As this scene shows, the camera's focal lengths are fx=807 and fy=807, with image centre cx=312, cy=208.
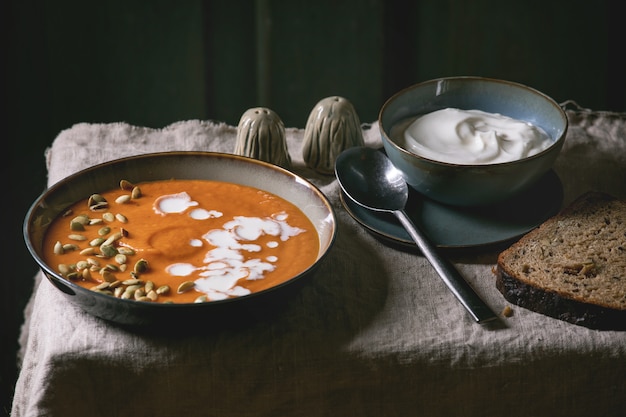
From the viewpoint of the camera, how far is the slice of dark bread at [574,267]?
122 cm

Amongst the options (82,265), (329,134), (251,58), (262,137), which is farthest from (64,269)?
(251,58)

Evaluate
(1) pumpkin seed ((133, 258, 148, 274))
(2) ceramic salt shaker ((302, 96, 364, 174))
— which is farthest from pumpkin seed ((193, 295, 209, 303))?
(2) ceramic salt shaker ((302, 96, 364, 174))

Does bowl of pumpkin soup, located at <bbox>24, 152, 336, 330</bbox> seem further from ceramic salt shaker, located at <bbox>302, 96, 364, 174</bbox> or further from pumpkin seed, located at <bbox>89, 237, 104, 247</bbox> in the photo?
ceramic salt shaker, located at <bbox>302, 96, 364, 174</bbox>

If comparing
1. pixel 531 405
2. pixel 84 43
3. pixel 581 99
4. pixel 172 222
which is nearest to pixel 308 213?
pixel 172 222

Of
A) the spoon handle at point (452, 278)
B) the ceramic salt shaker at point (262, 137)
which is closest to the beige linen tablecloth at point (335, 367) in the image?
the spoon handle at point (452, 278)

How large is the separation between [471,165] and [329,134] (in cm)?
39

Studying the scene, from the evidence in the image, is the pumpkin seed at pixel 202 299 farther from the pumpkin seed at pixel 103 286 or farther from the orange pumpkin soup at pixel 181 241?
the pumpkin seed at pixel 103 286

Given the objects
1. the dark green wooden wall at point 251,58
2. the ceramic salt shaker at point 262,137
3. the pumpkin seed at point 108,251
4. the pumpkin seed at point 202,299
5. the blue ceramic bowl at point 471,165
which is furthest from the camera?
the dark green wooden wall at point 251,58

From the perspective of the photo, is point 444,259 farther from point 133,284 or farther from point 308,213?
point 133,284

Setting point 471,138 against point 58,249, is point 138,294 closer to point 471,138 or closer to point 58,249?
point 58,249

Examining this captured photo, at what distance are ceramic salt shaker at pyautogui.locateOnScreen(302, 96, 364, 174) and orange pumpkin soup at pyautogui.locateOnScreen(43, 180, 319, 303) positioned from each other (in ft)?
0.81

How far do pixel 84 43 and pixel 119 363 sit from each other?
1.60m

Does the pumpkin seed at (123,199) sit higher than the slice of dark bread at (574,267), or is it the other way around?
the pumpkin seed at (123,199)

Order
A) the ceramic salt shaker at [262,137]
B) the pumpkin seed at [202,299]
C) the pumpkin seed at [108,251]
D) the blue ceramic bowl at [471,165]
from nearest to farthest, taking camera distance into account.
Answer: the pumpkin seed at [202,299] < the pumpkin seed at [108,251] < the blue ceramic bowl at [471,165] < the ceramic salt shaker at [262,137]
